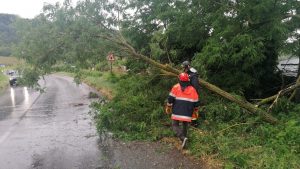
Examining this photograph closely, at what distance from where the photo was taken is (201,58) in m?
9.92

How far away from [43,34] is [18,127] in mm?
3701

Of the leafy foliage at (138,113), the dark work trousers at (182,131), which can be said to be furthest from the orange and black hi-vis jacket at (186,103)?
the leafy foliage at (138,113)

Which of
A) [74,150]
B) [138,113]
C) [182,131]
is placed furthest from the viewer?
[138,113]

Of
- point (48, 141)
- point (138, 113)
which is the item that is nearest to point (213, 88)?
point (138, 113)

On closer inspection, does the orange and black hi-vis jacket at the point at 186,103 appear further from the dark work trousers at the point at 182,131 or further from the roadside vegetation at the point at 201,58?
the roadside vegetation at the point at 201,58

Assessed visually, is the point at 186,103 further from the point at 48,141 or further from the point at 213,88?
the point at 48,141

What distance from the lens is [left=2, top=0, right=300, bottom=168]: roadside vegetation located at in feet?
28.3

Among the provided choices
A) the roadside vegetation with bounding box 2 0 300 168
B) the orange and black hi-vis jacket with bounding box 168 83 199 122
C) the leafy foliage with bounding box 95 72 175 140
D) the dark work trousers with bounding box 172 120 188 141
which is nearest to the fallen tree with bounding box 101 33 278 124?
the roadside vegetation with bounding box 2 0 300 168

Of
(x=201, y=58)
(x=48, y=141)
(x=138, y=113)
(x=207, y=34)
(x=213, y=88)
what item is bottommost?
(x=48, y=141)

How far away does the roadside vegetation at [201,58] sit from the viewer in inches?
339

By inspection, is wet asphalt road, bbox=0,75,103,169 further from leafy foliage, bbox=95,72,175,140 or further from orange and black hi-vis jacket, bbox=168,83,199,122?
orange and black hi-vis jacket, bbox=168,83,199,122

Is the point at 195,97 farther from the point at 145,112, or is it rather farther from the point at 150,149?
the point at 145,112

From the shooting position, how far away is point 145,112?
10.0 m

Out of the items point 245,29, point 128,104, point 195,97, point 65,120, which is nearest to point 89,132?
point 128,104
